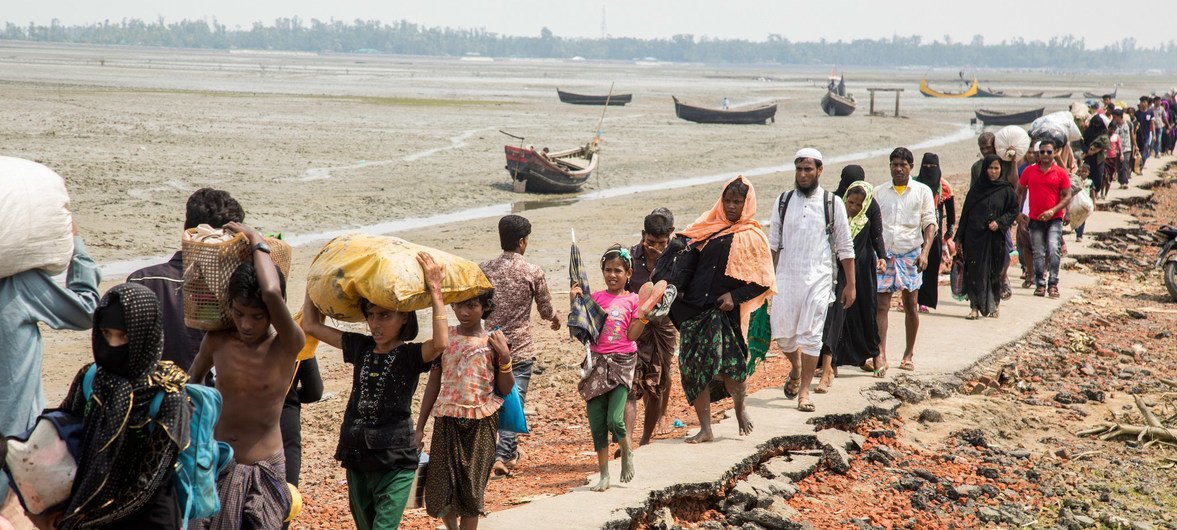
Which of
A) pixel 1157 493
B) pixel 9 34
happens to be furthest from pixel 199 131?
pixel 9 34

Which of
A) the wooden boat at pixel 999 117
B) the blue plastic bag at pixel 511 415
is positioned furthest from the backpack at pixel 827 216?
the wooden boat at pixel 999 117

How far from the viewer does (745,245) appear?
6.21 m

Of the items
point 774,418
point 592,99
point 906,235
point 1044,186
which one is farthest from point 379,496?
point 592,99

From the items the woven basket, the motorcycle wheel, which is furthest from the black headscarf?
the motorcycle wheel

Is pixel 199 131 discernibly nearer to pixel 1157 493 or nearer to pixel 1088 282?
pixel 1088 282

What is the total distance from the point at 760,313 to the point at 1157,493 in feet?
8.12

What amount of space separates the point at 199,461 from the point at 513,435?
3.35m

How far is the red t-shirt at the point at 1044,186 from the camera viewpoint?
10.7m

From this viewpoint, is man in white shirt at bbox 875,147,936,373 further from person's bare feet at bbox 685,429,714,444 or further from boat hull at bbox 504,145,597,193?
boat hull at bbox 504,145,597,193

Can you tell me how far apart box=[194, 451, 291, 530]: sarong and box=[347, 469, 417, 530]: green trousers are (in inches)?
16.4

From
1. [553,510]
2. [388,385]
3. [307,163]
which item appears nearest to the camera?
[388,385]

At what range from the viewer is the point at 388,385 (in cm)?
423

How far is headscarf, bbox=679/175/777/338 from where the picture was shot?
6188 millimetres

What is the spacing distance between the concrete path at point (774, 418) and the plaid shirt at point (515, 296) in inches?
34.4
